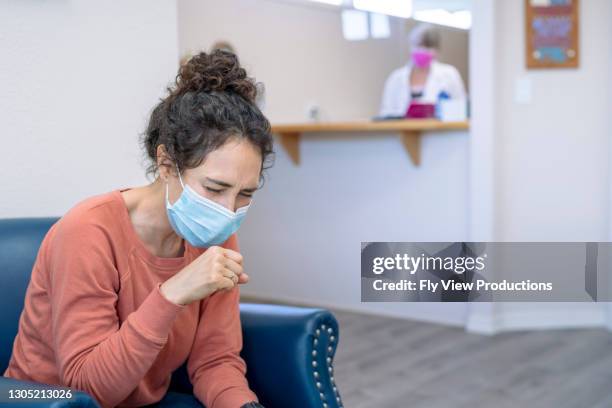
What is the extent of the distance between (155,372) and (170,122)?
493mm

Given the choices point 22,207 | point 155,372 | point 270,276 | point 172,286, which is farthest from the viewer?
point 270,276

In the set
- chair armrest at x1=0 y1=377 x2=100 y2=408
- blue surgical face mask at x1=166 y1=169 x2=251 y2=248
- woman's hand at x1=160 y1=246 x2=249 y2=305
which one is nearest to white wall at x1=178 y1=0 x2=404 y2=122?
blue surgical face mask at x1=166 y1=169 x2=251 y2=248

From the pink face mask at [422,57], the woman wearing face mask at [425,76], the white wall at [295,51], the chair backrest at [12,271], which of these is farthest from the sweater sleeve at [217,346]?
the pink face mask at [422,57]

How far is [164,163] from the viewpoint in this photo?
1369 mm

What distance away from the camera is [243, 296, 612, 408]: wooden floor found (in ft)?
8.95

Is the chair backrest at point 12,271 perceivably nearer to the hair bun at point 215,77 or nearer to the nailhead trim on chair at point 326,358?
the hair bun at point 215,77

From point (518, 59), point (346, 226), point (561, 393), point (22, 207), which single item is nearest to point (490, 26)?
point (518, 59)

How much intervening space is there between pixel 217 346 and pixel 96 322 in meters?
0.31

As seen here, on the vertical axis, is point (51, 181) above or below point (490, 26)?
below

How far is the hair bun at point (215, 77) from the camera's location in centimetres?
137

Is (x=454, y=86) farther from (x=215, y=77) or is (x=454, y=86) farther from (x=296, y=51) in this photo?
(x=215, y=77)

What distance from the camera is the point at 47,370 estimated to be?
1398mm

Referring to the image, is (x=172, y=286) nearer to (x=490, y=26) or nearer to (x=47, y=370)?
(x=47, y=370)

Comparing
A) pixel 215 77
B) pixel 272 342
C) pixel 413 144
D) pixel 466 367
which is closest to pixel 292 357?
pixel 272 342
